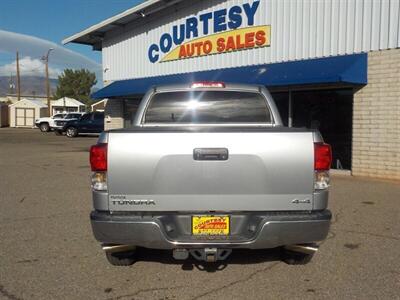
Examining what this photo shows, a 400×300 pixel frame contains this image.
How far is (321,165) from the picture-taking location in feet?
13.1

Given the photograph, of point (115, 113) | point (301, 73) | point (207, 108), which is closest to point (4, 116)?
point (115, 113)

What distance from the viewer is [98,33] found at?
20812mm

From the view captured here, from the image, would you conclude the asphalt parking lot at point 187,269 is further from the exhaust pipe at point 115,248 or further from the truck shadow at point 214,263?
the exhaust pipe at point 115,248

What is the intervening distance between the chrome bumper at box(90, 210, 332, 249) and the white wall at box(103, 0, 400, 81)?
330 inches

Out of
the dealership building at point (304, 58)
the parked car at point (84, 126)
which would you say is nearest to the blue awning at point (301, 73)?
the dealership building at point (304, 58)

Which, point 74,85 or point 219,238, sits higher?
point 74,85

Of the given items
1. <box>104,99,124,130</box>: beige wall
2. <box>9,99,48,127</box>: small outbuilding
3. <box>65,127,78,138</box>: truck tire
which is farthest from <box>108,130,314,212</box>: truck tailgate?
<box>9,99,48,127</box>: small outbuilding

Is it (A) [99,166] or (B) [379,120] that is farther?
(B) [379,120]

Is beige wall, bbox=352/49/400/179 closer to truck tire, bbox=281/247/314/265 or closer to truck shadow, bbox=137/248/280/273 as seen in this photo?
truck shadow, bbox=137/248/280/273

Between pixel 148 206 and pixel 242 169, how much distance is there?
86cm

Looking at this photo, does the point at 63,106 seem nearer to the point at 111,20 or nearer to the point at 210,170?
the point at 111,20

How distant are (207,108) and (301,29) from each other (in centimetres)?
846

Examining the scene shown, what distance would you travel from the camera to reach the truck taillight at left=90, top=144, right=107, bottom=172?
13.0 feet

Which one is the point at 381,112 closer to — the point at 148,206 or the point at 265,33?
the point at 265,33
